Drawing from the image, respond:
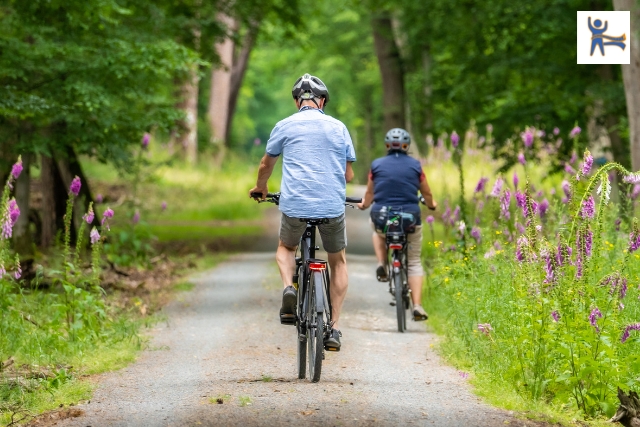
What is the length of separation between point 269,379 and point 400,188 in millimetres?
3857

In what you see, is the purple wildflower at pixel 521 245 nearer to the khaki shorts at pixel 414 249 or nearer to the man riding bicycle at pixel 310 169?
the man riding bicycle at pixel 310 169

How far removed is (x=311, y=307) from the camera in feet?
26.1

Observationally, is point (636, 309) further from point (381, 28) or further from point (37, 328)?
point (381, 28)

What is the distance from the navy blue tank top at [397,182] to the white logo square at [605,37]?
339 cm

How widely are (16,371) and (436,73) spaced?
1747cm

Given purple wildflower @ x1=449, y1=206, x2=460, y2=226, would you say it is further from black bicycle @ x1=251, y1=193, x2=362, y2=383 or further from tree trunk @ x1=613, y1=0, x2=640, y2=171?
black bicycle @ x1=251, y1=193, x2=362, y2=383

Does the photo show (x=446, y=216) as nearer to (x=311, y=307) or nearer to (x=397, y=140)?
(x=397, y=140)

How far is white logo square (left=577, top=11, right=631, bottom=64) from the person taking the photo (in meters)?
14.2

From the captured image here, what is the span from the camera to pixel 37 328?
9.77 meters

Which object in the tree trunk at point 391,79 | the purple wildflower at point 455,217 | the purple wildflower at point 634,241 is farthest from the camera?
the tree trunk at point 391,79

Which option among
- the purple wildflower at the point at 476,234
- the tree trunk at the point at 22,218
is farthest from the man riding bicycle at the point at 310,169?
the tree trunk at the point at 22,218

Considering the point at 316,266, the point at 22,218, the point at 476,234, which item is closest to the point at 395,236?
the point at 476,234

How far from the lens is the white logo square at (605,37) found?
14.2m

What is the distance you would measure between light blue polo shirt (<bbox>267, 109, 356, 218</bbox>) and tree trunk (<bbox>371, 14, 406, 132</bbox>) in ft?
79.9
